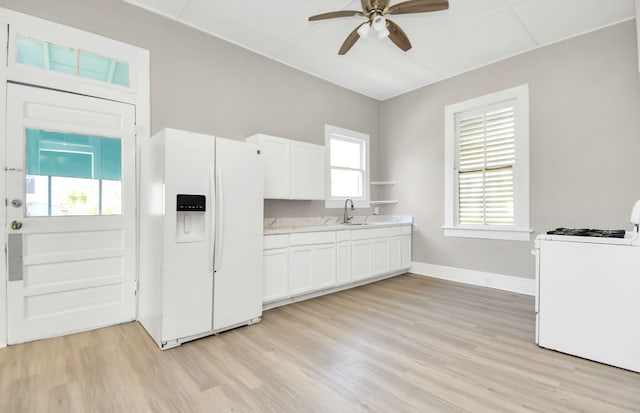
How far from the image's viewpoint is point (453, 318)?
3082mm

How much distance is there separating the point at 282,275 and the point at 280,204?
1027mm

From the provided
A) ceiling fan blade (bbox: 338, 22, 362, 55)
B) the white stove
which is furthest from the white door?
the white stove

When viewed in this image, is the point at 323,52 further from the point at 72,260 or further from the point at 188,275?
the point at 72,260

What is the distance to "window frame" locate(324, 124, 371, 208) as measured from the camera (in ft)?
15.2

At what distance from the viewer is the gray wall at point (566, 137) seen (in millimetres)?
3201

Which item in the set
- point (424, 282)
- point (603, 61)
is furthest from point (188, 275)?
point (603, 61)

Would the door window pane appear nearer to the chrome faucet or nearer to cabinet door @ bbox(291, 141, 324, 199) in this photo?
cabinet door @ bbox(291, 141, 324, 199)

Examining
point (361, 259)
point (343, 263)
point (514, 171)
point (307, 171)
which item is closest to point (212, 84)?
point (307, 171)

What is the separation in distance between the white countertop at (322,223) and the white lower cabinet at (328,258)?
59 mm

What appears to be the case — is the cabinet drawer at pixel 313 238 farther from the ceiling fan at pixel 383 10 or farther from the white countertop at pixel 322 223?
the ceiling fan at pixel 383 10

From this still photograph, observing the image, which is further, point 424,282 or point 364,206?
point 364,206

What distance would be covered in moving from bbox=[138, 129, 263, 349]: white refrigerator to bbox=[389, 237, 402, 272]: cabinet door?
93.9 inches

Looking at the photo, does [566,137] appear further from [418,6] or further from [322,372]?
[322,372]

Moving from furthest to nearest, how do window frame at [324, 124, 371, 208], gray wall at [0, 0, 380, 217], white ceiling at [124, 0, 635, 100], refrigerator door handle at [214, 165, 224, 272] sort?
1. window frame at [324, 124, 371, 208]
2. white ceiling at [124, 0, 635, 100]
3. gray wall at [0, 0, 380, 217]
4. refrigerator door handle at [214, 165, 224, 272]
